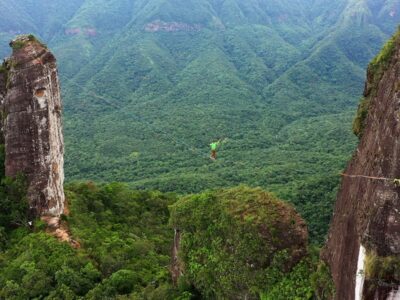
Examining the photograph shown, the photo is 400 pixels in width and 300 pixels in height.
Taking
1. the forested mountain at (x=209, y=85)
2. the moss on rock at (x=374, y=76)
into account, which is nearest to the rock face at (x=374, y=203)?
the moss on rock at (x=374, y=76)

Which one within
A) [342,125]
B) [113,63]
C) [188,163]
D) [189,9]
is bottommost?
[188,163]

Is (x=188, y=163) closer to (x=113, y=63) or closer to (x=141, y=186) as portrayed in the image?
(x=141, y=186)

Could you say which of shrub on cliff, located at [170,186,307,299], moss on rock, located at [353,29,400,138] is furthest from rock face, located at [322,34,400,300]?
shrub on cliff, located at [170,186,307,299]

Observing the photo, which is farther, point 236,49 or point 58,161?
point 236,49

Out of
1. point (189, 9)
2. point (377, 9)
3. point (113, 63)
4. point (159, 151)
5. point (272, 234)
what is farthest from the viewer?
point (377, 9)

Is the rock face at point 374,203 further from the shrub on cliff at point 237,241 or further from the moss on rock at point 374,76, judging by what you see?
the shrub on cliff at point 237,241

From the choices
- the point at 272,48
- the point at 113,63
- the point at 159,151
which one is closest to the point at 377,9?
the point at 272,48

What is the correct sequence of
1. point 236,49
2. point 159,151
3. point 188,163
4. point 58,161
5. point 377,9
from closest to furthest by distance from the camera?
point 58,161 → point 188,163 → point 159,151 → point 236,49 → point 377,9
